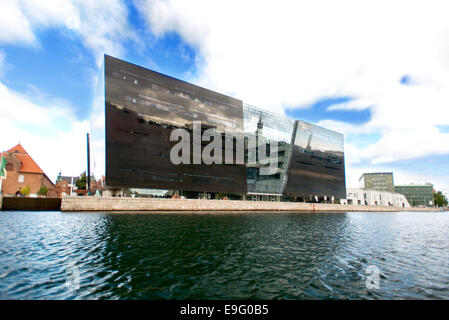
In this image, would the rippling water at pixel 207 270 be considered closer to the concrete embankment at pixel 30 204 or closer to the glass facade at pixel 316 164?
the concrete embankment at pixel 30 204

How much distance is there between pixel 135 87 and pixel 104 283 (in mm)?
60535

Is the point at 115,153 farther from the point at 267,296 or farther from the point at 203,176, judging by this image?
the point at 267,296

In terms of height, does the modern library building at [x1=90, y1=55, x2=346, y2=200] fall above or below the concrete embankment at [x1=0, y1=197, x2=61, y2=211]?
above

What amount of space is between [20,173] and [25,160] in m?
6.58

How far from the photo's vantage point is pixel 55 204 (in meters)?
48.6

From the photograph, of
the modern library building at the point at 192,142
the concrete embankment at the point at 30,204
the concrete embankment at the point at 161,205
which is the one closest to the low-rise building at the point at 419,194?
the modern library building at the point at 192,142

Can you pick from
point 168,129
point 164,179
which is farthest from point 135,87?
point 164,179

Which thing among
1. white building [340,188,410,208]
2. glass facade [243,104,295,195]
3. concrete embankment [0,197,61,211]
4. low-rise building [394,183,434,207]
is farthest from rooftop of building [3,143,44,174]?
low-rise building [394,183,434,207]

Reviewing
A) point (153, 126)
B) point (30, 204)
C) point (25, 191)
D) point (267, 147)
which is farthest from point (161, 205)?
point (25, 191)

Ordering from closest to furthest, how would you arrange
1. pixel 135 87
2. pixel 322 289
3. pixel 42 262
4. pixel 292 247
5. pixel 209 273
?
pixel 322 289, pixel 209 273, pixel 42 262, pixel 292 247, pixel 135 87

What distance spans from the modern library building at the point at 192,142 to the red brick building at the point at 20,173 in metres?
40.7

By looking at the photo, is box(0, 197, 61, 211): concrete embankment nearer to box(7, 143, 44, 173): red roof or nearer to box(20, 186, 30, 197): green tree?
box(20, 186, 30, 197): green tree

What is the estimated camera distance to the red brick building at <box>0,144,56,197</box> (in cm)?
8594

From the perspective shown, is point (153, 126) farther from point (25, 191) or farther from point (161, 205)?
point (25, 191)
